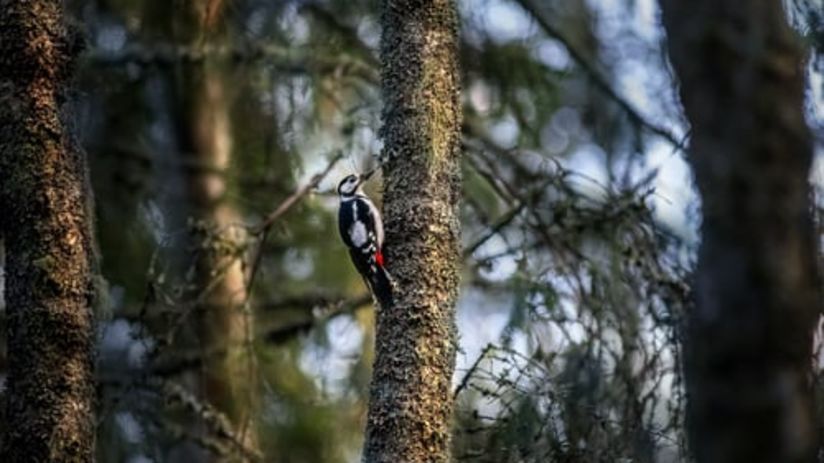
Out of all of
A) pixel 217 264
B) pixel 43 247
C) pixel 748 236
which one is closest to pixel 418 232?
pixel 43 247

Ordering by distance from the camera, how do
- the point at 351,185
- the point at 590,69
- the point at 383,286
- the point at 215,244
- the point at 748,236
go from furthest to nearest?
the point at 590,69, the point at 215,244, the point at 351,185, the point at 383,286, the point at 748,236

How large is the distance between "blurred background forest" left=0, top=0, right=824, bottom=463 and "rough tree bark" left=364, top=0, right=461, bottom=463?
23 cm

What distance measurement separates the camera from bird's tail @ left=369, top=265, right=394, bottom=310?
338cm

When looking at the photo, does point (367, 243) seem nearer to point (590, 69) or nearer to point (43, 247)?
point (43, 247)

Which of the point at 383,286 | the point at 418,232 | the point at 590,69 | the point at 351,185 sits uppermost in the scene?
the point at 590,69

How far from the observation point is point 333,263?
742cm

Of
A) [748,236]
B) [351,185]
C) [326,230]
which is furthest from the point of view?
[326,230]

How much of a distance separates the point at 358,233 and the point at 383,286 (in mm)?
122

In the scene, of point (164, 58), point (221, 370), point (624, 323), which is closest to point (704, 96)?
point (624, 323)

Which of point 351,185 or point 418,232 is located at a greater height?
point 351,185

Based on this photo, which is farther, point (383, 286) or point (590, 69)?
point (590, 69)

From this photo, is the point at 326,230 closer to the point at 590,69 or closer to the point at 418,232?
the point at 590,69

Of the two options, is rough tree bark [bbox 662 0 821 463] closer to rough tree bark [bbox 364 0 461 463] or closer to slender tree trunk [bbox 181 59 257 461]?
rough tree bark [bbox 364 0 461 463]

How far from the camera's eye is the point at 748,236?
6.64 ft
